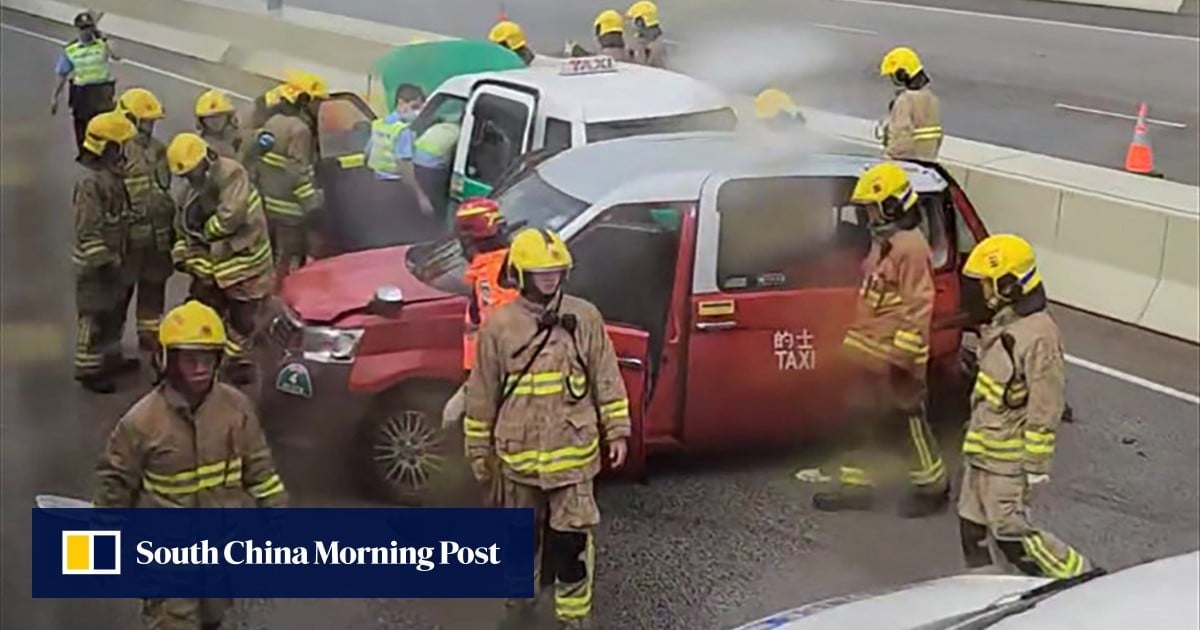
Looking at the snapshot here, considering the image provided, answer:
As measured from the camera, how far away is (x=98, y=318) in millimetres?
2781

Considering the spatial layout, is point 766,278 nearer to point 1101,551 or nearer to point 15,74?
point 1101,551

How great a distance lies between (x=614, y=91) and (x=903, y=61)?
2.27ft

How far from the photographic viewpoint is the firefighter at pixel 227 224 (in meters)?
2.73

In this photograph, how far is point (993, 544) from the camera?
3275 mm

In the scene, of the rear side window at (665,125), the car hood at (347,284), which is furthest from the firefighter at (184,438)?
the rear side window at (665,125)

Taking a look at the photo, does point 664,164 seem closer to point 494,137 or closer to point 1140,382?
point 494,137

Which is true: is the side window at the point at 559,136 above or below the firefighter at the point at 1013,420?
above

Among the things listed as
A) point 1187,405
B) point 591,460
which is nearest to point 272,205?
point 591,460

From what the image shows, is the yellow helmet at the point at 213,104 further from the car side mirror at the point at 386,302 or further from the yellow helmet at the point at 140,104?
the car side mirror at the point at 386,302

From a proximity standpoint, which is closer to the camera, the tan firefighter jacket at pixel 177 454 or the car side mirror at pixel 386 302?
the tan firefighter jacket at pixel 177 454

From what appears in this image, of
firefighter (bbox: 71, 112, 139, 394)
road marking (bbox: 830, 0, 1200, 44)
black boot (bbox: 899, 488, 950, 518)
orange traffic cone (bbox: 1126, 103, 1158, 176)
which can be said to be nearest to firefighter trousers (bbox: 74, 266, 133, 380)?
firefighter (bbox: 71, 112, 139, 394)

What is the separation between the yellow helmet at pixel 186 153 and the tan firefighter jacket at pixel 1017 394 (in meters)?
1.59

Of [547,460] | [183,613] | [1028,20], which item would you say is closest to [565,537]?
[547,460]

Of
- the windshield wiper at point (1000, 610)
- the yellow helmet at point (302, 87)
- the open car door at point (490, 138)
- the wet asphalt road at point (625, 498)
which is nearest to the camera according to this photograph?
the windshield wiper at point (1000, 610)
